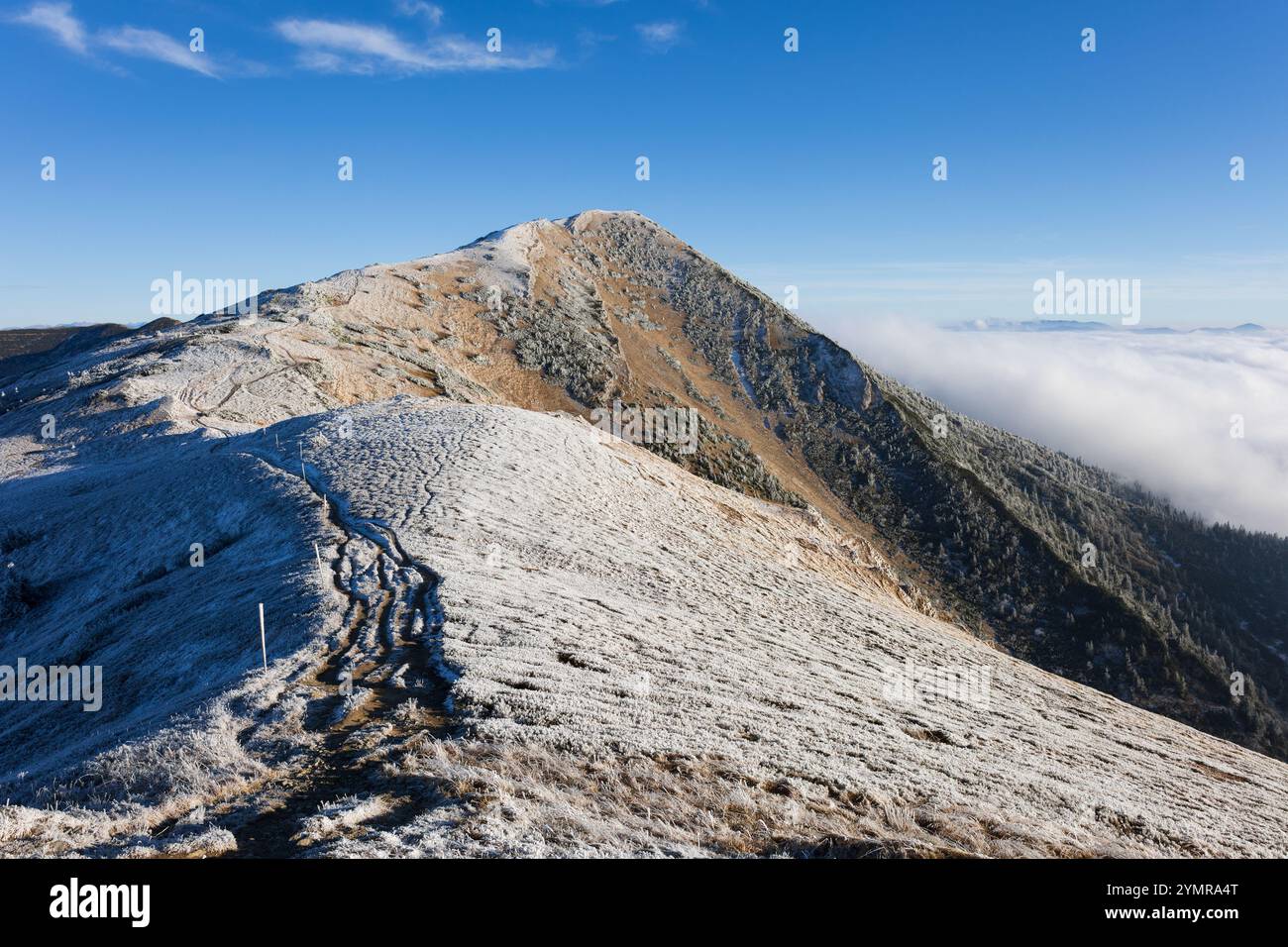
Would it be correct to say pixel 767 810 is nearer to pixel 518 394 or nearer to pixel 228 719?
pixel 228 719

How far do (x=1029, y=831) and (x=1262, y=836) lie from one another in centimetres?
946

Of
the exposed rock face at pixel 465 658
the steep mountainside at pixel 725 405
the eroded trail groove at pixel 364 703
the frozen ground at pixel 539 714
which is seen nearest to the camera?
the eroded trail groove at pixel 364 703

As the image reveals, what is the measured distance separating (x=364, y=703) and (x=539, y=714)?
9.60ft

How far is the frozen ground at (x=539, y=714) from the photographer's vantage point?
835 centimetres

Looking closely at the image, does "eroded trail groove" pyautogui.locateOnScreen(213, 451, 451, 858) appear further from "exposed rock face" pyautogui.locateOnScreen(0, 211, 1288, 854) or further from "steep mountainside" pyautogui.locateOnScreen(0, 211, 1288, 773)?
"steep mountainside" pyautogui.locateOnScreen(0, 211, 1288, 773)

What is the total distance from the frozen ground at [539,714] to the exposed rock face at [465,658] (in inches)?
3.0

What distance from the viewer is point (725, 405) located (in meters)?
104

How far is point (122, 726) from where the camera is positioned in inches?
448

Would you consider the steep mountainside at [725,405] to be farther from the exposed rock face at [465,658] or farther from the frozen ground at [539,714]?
the frozen ground at [539,714]

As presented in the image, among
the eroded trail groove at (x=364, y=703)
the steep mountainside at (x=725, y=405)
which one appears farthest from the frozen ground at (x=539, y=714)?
the steep mountainside at (x=725, y=405)

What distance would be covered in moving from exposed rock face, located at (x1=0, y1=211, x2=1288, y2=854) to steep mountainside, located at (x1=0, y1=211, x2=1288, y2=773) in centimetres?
114

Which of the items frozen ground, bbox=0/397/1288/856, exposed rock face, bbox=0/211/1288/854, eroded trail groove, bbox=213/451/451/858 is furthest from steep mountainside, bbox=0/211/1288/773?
eroded trail groove, bbox=213/451/451/858

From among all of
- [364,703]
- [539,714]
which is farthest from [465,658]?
[539,714]
